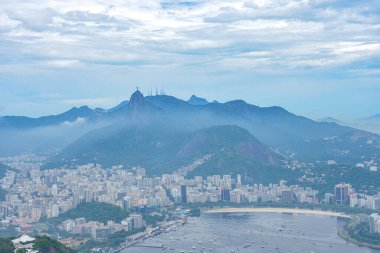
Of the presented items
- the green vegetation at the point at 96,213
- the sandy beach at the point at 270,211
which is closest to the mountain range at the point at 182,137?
the sandy beach at the point at 270,211

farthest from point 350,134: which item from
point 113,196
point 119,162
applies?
point 113,196

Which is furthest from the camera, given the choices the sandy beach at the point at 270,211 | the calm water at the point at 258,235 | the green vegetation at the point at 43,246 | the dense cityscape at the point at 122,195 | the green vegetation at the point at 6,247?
the sandy beach at the point at 270,211

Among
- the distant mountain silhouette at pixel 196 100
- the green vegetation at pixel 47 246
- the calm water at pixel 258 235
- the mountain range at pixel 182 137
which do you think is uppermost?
the distant mountain silhouette at pixel 196 100

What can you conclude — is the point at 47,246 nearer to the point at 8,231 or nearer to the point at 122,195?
the point at 8,231

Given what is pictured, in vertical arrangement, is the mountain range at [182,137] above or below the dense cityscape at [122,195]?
above

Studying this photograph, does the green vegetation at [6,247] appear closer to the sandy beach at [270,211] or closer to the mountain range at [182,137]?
the sandy beach at [270,211]

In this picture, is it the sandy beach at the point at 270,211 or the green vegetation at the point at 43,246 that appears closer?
the green vegetation at the point at 43,246

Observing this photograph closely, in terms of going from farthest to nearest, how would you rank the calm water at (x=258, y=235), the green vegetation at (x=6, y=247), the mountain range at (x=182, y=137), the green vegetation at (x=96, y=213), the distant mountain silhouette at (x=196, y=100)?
the distant mountain silhouette at (x=196, y=100) < the mountain range at (x=182, y=137) < the green vegetation at (x=96, y=213) < the calm water at (x=258, y=235) < the green vegetation at (x=6, y=247)
